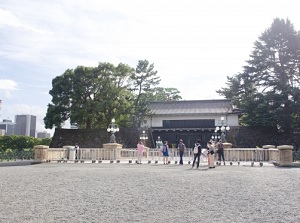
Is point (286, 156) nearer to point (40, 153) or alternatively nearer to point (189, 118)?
point (40, 153)

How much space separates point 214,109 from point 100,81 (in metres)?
16.9

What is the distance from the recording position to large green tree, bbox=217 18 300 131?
33.5 meters

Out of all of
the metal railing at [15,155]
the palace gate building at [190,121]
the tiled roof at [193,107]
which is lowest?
the metal railing at [15,155]

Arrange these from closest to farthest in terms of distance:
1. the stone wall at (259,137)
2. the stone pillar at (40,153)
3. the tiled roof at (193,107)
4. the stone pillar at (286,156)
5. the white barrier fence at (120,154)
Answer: the stone pillar at (286,156) < the stone pillar at (40,153) < the white barrier fence at (120,154) < the stone wall at (259,137) < the tiled roof at (193,107)

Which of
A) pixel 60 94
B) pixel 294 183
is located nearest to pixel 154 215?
pixel 294 183

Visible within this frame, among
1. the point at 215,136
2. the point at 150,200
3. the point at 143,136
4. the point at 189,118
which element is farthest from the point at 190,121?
the point at 150,200

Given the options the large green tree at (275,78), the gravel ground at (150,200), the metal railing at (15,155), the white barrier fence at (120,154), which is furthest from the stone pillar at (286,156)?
the metal railing at (15,155)

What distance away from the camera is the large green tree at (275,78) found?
33.5m

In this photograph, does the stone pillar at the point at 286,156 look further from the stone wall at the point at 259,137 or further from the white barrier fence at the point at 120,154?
the stone wall at the point at 259,137

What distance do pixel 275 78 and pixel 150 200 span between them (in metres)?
31.8

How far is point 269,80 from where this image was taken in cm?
3553

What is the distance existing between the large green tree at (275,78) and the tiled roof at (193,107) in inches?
257

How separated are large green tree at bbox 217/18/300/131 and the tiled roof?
653 cm

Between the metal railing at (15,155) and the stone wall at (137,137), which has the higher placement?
the stone wall at (137,137)
